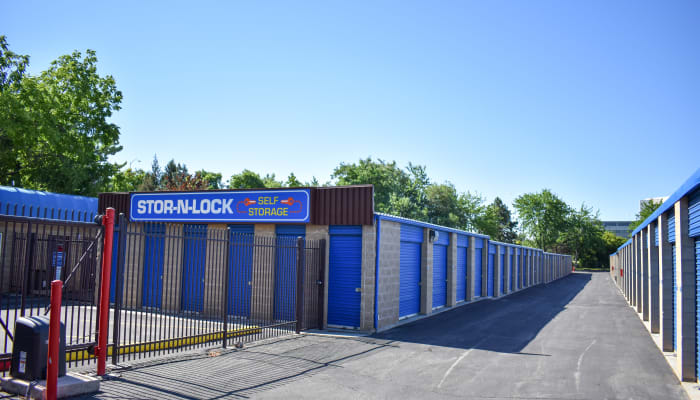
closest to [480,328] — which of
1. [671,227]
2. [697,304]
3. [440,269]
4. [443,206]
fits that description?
[671,227]

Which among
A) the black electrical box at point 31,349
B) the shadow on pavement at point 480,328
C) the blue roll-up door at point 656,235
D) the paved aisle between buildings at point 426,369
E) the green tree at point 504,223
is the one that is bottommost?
the shadow on pavement at point 480,328

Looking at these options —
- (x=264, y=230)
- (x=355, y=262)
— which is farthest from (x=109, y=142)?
(x=355, y=262)

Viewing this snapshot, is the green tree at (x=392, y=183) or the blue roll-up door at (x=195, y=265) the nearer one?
the blue roll-up door at (x=195, y=265)

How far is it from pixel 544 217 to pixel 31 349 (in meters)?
98.9

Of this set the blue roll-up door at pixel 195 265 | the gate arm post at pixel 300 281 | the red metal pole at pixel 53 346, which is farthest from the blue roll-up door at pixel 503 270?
the red metal pole at pixel 53 346

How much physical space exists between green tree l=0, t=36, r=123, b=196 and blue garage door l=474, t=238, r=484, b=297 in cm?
2780

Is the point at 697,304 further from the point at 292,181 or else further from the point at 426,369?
the point at 292,181

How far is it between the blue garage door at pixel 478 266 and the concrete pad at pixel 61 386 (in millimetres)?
23804

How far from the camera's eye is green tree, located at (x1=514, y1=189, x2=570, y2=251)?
95.6m

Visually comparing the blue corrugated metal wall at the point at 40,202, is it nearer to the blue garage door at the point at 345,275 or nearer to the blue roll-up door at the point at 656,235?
the blue garage door at the point at 345,275

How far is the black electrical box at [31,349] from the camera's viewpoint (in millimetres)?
6891

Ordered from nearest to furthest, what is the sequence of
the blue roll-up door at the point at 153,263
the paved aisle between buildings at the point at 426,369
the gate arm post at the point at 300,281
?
the paved aisle between buildings at the point at 426,369
the blue roll-up door at the point at 153,263
the gate arm post at the point at 300,281

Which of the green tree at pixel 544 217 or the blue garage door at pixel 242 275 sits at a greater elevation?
the green tree at pixel 544 217

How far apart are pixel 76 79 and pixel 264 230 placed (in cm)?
2684
